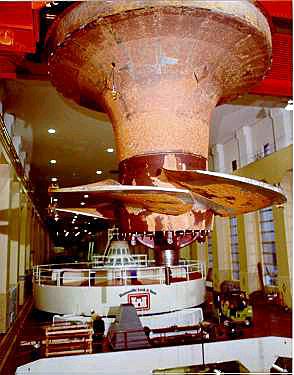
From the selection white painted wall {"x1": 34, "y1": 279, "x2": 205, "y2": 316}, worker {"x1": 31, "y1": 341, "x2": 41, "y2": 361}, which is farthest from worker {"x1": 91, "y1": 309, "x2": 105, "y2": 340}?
worker {"x1": 31, "y1": 341, "x2": 41, "y2": 361}

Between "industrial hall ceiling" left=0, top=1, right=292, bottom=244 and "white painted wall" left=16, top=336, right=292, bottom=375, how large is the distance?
544 cm

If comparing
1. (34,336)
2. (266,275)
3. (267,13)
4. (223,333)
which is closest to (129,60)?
(267,13)

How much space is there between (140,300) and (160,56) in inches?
382

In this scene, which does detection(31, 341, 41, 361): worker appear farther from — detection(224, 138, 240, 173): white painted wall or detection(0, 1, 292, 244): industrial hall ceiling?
detection(224, 138, 240, 173): white painted wall

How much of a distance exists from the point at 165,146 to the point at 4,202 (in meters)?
8.53

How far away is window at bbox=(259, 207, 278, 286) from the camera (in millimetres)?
14352

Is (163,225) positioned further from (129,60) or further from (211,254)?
(211,254)

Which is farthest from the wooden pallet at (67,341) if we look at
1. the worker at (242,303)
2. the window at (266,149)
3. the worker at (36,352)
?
the window at (266,149)

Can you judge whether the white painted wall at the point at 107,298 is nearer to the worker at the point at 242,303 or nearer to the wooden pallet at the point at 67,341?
the worker at the point at 242,303

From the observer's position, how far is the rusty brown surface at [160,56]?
91.0 inches

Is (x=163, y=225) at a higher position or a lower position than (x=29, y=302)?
higher

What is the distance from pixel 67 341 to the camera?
309 inches

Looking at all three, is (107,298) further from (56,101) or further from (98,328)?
(56,101)

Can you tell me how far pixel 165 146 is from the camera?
2.45m
